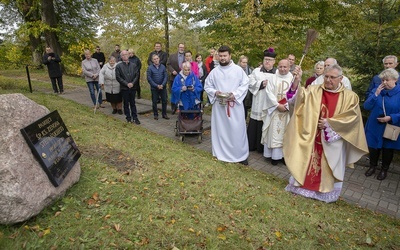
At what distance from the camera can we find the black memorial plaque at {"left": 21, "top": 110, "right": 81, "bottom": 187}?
9.78 ft

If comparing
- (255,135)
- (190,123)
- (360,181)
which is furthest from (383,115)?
(190,123)

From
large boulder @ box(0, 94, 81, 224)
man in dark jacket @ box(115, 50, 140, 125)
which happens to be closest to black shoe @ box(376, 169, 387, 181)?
large boulder @ box(0, 94, 81, 224)

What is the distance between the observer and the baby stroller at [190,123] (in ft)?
22.9

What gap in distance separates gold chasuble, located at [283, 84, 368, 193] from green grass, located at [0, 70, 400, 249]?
0.48m

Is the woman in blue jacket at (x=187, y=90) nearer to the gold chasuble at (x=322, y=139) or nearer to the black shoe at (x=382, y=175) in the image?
the gold chasuble at (x=322, y=139)

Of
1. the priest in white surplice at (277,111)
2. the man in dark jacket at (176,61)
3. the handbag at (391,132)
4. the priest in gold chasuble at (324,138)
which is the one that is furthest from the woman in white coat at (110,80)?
the handbag at (391,132)

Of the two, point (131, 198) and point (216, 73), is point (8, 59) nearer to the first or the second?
point (216, 73)

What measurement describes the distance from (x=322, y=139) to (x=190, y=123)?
3494 mm

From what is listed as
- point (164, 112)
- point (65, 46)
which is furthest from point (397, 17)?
point (65, 46)

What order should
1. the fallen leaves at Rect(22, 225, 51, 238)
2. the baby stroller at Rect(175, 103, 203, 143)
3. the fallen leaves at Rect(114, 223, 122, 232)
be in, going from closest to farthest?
the fallen leaves at Rect(22, 225, 51, 238) < the fallen leaves at Rect(114, 223, 122, 232) < the baby stroller at Rect(175, 103, 203, 143)

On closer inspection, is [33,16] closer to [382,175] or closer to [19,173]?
[19,173]

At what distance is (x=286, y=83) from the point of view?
5.94 meters

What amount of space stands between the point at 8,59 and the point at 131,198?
23.9 m

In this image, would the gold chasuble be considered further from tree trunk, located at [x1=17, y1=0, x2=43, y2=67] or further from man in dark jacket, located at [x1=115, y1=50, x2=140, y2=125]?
tree trunk, located at [x1=17, y1=0, x2=43, y2=67]
